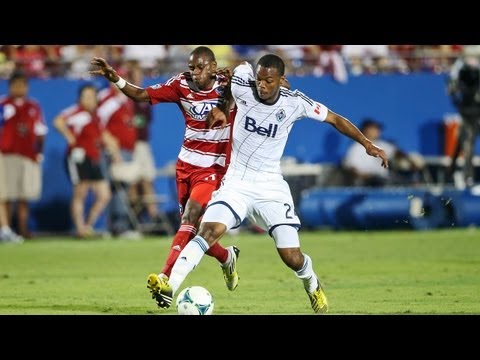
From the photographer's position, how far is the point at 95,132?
22172mm

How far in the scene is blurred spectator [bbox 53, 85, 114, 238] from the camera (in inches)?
864

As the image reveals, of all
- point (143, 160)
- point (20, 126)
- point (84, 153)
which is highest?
point (20, 126)

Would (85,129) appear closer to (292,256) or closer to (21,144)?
(21,144)

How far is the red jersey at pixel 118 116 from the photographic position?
73.8 ft

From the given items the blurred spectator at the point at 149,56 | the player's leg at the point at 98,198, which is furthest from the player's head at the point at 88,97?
the player's leg at the point at 98,198

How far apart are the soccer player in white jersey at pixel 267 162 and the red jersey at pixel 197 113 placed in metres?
0.73

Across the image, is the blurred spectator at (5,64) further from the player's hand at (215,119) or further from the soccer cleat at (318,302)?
the soccer cleat at (318,302)

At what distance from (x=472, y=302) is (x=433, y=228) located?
37.2 ft

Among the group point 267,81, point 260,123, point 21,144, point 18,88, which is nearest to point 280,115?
point 260,123

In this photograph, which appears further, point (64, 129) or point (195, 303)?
point (64, 129)

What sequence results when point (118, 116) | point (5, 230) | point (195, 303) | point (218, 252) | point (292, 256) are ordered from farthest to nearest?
point (118, 116) < point (5, 230) < point (218, 252) < point (292, 256) < point (195, 303)

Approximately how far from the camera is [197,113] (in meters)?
11.7

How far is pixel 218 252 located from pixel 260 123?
5.74 feet
